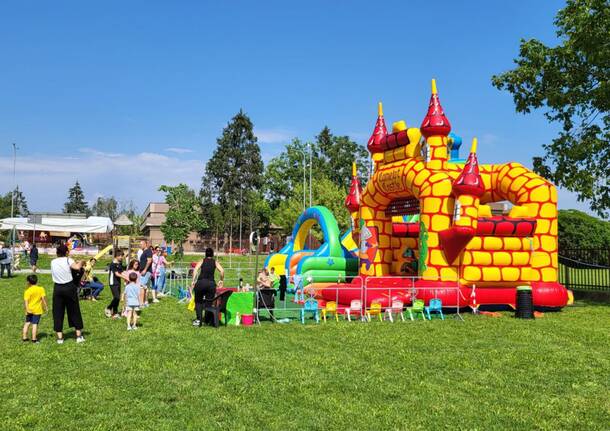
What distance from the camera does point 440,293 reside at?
1389 cm

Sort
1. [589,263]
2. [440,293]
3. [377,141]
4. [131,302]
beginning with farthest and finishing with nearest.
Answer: [589,263]
[377,141]
[440,293]
[131,302]

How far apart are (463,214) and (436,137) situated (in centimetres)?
257

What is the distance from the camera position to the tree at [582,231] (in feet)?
146

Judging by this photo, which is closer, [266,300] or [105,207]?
[266,300]

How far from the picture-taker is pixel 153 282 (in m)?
16.5

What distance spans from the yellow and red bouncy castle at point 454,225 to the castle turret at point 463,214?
3 cm

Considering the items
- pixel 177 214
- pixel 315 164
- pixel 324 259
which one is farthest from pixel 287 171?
pixel 324 259

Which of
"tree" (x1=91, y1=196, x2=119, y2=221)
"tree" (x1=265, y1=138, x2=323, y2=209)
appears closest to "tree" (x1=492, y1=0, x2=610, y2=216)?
"tree" (x1=265, y1=138, x2=323, y2=209)

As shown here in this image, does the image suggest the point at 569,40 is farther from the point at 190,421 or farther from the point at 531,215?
the point at 190,421

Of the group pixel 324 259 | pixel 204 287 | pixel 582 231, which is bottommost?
pixel 204 287

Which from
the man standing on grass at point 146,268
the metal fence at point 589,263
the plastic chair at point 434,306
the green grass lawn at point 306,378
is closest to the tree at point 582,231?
the metal fence at point 589,263

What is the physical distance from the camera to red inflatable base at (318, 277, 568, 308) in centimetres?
1379

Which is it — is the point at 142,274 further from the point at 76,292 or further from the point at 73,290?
the point at 73,290

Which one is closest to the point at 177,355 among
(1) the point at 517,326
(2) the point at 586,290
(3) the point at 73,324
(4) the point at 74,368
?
(4) the point at 74,368
